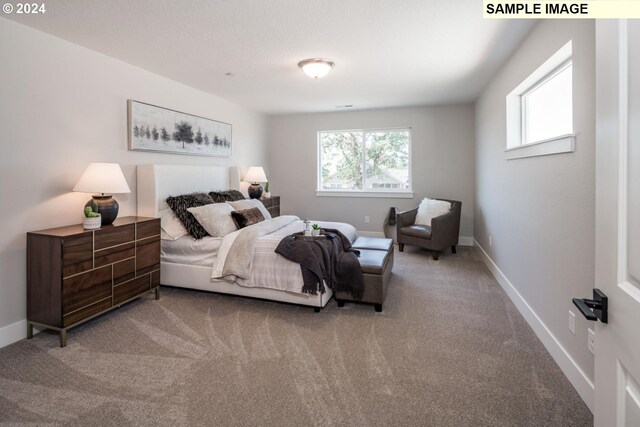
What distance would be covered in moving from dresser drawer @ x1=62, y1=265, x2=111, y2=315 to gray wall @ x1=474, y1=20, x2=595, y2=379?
3.38 m

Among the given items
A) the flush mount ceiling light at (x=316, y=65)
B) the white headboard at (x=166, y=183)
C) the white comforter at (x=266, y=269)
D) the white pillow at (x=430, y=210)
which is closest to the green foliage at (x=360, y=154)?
the white pillow at (x=430, y=210)

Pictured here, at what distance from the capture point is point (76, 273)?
8.34 ft

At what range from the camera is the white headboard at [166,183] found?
3.65m

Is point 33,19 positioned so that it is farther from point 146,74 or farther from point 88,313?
point 88,313

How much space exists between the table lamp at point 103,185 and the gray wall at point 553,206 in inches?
131

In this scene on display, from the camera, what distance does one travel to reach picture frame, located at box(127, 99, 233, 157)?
3643 millimetres

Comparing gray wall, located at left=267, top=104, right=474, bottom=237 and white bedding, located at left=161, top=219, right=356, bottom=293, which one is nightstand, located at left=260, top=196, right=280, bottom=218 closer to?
gray wall, located at left=267, top=104, right=474, bottom=237

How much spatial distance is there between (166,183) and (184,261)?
37.3 inches

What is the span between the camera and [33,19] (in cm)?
254

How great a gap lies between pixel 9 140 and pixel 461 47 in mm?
3867

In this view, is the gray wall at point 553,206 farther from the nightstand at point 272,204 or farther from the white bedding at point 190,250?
the nightstand at point 272,204

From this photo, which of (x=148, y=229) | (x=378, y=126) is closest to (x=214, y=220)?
(x=148, y=229)

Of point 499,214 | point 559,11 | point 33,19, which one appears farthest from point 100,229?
point 499,214

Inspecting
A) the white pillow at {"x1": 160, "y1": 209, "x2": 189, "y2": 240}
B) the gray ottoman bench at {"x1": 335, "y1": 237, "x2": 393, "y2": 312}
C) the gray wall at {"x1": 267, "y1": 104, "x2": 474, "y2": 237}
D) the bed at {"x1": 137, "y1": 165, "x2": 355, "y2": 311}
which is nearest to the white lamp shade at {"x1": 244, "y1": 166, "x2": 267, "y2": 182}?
the gray wall at {"x1": 267, "y1": 104, "x2": 474, "y2": 237}
